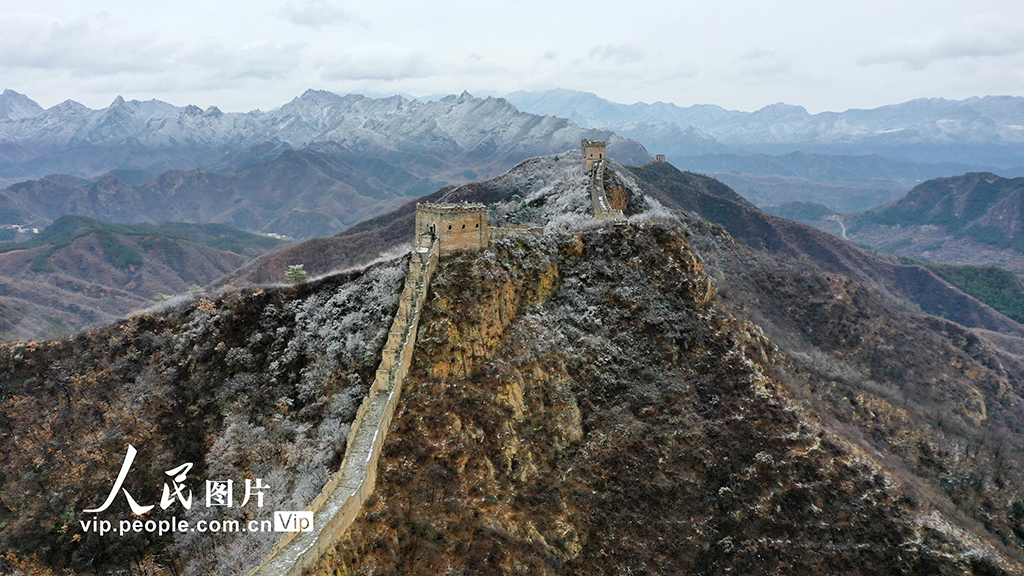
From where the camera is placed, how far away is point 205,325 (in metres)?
50.2

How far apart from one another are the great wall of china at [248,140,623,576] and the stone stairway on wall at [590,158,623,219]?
1493 cm

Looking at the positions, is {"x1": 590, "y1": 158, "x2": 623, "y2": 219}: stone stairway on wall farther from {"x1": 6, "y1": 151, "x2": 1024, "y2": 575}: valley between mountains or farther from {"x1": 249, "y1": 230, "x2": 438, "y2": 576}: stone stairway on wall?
{"x1": 249, "y1": 230, "x2": 438, "y2": 576}: stone stairway on wall

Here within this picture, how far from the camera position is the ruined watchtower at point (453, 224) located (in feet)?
158

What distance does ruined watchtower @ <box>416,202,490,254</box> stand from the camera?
158ft

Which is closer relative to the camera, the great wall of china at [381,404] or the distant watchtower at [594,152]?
the great wall of china at [381,404]

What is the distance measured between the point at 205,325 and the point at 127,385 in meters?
7.83

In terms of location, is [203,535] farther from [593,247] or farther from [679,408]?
[593,247]
